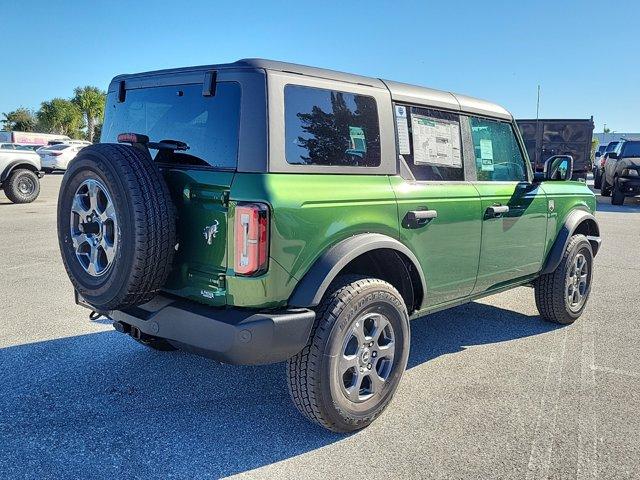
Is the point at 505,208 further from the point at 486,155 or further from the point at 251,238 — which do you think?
the point at 251,238

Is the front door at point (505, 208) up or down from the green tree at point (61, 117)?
down

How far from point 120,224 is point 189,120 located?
712 mm

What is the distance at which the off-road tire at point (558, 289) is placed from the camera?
15.6 feet

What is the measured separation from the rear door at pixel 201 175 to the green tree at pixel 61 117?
68226 mm

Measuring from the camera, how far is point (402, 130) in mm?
3418

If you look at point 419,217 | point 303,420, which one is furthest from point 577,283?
point 303,420

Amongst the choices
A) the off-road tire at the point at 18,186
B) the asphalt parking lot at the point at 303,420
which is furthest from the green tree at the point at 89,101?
the asphalt parking lot at the point at 303,420

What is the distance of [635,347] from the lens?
4387mm

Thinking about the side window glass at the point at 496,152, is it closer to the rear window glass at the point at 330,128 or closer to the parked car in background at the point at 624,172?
the rear window glass at the point at 330,128

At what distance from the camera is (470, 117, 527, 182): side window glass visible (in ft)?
13.4

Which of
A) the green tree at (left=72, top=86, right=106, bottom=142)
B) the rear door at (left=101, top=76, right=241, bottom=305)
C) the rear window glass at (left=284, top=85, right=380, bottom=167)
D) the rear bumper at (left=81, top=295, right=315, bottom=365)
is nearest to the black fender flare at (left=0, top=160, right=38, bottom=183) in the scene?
the rear door at (left=101, top=76, right=241, bottom=305)

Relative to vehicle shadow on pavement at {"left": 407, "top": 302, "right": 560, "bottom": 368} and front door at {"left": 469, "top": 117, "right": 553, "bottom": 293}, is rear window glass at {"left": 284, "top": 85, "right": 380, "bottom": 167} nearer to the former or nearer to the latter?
front door at {"left": 469, "top": 117, "right": 553, "bottom": 293}

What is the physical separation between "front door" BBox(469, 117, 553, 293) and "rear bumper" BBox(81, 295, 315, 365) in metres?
1.81

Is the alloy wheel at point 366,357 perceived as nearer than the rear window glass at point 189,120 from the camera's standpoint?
No
